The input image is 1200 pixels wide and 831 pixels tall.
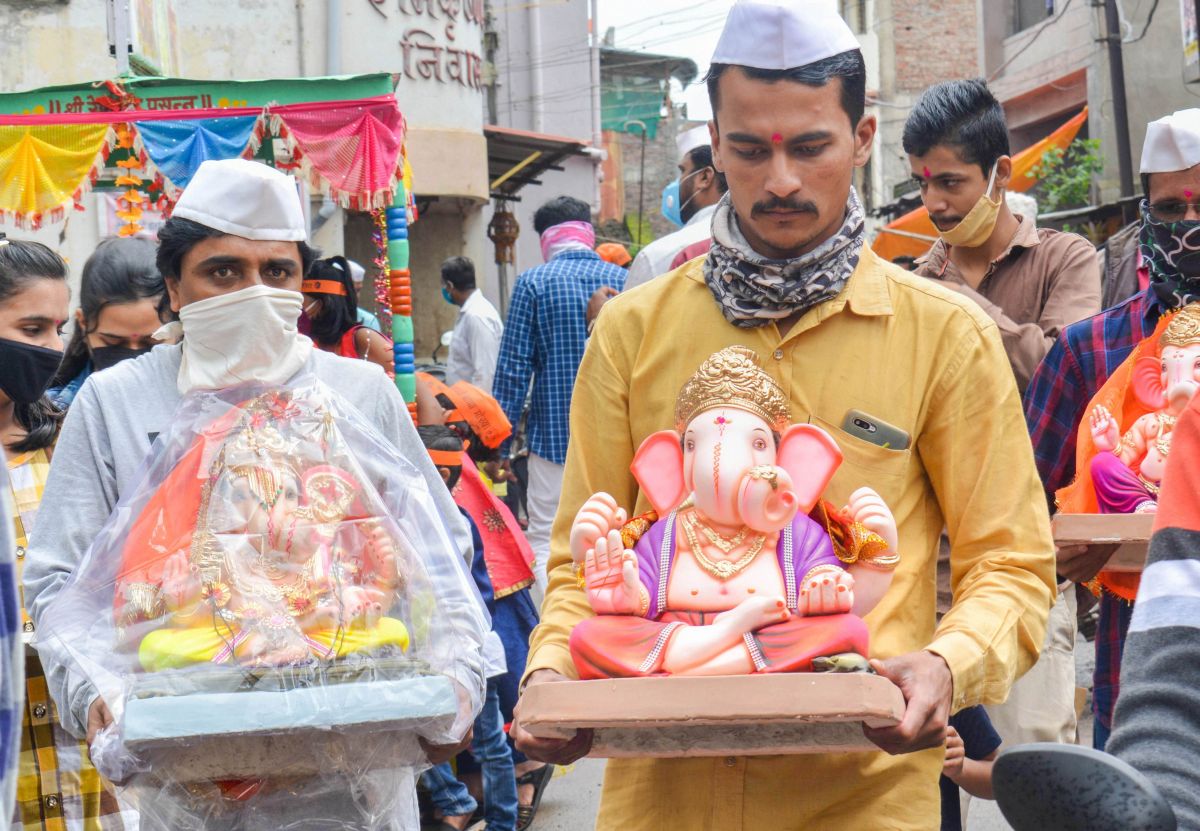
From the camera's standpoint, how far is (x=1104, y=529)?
3670mm

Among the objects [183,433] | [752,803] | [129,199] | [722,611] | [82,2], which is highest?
[82,2]

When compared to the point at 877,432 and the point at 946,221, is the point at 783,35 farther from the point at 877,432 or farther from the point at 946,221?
the point at 946,221

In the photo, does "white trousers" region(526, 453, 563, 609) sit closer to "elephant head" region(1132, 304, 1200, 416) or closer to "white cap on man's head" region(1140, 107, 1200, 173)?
"white cap on man's head" region(1140, 107, 1200, 173)

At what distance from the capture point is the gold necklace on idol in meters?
2.75

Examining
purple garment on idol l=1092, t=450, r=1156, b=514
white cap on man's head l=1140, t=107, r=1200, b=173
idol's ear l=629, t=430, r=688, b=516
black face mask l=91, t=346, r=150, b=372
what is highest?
white cap on man's head l=1140, t=107, r=1200, b=173

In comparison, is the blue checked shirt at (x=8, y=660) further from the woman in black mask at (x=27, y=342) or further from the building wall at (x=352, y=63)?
the building wall at (x=352, y=63)

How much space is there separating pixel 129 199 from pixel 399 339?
215 centimetres

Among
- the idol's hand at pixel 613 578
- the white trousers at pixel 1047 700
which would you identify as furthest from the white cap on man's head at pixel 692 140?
the idol's hand at pixel 613 578

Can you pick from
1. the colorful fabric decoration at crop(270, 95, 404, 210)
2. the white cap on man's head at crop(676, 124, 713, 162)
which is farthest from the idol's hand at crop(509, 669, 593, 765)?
the colorful fabric decoration at crop(270, 95, 404, 210)

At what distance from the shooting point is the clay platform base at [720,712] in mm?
2406

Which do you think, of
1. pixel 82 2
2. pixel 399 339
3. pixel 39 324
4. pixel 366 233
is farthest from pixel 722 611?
pixel 366 233

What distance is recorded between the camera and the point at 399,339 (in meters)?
8.45

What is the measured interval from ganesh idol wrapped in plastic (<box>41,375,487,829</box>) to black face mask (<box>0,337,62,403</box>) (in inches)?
38.6

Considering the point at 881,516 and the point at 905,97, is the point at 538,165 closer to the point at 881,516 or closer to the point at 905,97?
the point at 905,97
